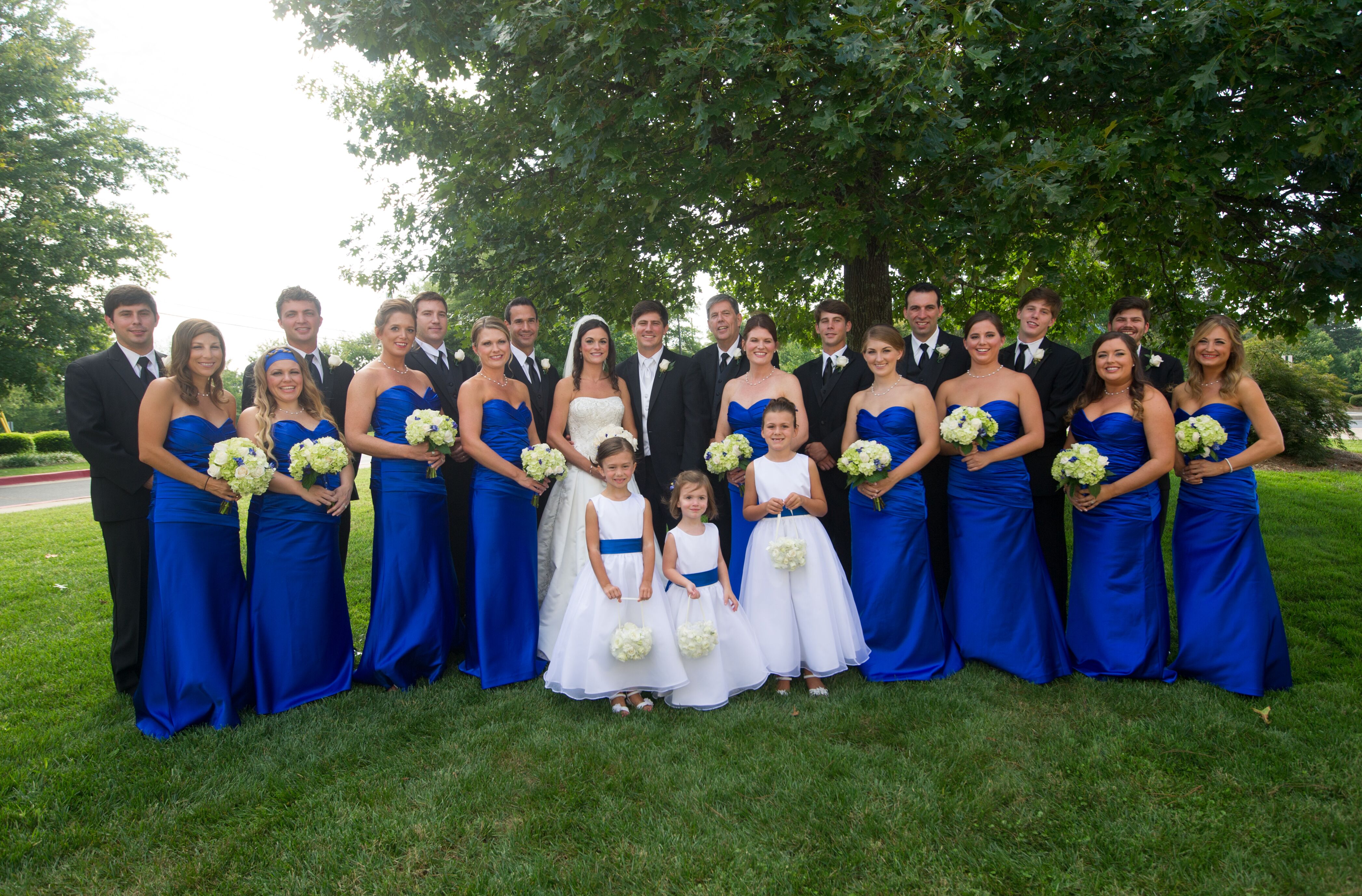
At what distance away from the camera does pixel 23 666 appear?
597 cm

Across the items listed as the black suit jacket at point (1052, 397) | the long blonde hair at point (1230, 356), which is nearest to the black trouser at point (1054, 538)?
the black suit jacket at point (1052, 397)

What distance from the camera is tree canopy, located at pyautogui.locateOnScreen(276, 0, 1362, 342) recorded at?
551 cm

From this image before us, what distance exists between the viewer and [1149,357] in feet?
21.5

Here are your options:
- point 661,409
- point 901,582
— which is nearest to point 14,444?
point 661,409

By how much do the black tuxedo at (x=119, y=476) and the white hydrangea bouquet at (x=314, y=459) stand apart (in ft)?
3.77

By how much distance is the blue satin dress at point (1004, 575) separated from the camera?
5297mm

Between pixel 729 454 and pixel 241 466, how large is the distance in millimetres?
3264

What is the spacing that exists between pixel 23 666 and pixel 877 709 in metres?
6.86

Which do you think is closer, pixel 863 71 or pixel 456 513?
pixel 863 71

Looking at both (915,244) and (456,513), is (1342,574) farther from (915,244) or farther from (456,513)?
(456,513)

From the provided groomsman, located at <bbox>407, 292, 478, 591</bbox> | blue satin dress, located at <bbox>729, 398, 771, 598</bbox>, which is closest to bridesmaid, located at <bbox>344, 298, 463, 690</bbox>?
groomsman, located at <bbox>407, 292, 478, 591</bbox>

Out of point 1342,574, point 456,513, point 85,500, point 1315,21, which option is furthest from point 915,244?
point 85,500

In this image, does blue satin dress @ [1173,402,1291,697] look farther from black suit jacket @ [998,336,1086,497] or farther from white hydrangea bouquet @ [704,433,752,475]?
white hydrangea bouquet @ [704,433,752,475]

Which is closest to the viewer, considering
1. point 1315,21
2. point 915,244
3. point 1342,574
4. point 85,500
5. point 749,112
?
point 1315,21
